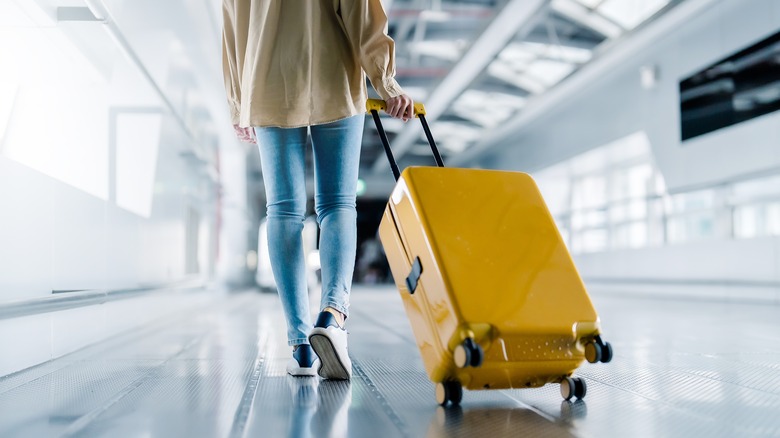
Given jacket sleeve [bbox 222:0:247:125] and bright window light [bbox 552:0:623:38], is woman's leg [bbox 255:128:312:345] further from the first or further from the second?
bright window light [bbox 552:0:623:38]

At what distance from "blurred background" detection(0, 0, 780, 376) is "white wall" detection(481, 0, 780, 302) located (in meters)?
0.03

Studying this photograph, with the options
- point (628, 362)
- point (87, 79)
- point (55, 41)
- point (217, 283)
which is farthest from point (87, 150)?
point (217, 283)

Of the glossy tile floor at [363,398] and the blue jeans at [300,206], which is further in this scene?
the blue jeans at [300,206]

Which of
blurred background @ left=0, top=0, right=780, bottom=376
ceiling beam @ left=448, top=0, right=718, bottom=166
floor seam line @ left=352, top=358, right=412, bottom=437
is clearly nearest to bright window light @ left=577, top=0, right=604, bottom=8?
blurred background @ left=0, top=0, right=780, bottom=376

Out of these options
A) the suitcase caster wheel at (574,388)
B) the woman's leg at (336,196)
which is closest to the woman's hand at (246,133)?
the woman's leg at (336,196)

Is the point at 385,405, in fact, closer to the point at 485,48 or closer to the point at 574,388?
the point at 574,388

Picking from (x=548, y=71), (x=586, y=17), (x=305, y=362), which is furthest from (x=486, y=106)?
(x=305, y=362)

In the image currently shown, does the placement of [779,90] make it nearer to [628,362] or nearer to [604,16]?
[604,16]

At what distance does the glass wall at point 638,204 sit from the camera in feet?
24.3

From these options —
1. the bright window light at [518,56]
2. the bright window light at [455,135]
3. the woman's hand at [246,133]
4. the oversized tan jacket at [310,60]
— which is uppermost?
the bright window light at [518,56]

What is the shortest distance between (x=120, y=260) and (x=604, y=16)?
7168 mm

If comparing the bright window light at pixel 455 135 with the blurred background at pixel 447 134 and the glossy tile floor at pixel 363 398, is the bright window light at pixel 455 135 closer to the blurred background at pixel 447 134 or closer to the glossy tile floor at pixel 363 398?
the blurred background at pixel 447 134

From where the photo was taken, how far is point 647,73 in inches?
357

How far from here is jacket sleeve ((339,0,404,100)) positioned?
179cm
